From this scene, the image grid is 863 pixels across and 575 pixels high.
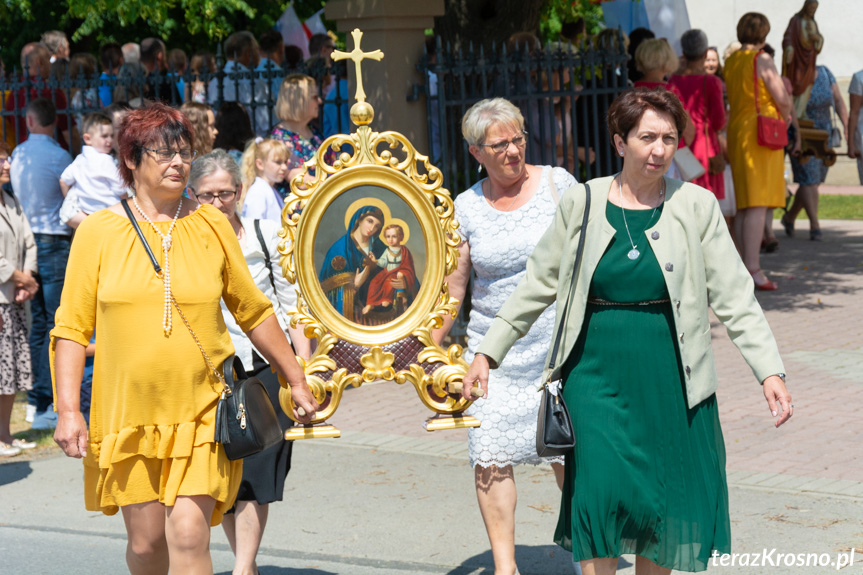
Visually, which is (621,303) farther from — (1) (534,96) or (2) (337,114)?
(2) (337,114)

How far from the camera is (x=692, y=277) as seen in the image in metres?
4.15

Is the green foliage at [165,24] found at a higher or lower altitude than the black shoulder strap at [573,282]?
higher

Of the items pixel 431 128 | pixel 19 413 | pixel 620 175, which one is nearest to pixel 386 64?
pixel 431 128

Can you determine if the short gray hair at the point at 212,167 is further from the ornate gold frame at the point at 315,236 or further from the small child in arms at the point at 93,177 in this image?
the small child in arms at the point at 93,177

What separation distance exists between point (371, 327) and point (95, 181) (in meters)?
4.23

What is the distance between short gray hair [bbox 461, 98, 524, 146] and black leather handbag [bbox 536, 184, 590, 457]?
2.39 feet

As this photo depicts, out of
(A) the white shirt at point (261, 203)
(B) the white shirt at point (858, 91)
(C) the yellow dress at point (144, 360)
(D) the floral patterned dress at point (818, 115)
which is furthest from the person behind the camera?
(B) the white shirt at point (858, 91)

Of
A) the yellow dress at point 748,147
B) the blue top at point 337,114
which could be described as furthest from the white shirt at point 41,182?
the yellow dress at point 748,147

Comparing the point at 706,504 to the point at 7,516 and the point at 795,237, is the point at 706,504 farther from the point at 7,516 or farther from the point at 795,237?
the point at 795,237

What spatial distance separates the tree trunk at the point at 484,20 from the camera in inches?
446

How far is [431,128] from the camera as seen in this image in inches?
393

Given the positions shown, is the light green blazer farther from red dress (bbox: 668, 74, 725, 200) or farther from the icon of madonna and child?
red dress (bbox: 668, 74, 725, 200)

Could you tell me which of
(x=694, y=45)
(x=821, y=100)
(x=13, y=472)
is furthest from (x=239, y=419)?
(x=821, y=100)

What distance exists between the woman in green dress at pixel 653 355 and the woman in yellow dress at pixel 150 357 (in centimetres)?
124
